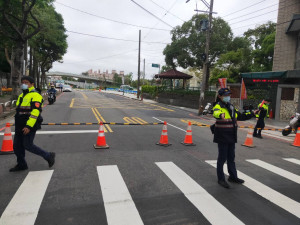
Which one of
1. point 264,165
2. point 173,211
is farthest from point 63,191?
point 264,165

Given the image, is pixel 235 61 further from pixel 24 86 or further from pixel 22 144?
pixel 22 144

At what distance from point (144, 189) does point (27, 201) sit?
1.98 metres

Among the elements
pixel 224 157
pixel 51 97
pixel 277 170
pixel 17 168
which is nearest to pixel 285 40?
pixel 277 170

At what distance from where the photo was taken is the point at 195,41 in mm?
31188

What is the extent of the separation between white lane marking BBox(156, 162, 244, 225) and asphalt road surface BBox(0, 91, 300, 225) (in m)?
0.01

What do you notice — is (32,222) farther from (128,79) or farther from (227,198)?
(128,79)

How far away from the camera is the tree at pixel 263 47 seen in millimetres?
29484

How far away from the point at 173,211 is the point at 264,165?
12.8ft

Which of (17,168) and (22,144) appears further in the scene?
(17,168)

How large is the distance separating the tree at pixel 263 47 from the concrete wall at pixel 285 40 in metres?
7.84

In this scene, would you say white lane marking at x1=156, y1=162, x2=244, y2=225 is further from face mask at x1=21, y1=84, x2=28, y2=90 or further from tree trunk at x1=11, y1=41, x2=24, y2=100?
tree trunk at x1=11, y1=41, x2=24, y2=100

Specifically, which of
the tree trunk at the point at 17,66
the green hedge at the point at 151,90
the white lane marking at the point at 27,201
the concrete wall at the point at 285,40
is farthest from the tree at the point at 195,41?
the white lane marking at the point at 27,201

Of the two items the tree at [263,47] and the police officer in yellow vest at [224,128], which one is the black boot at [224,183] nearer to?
the police officer in yellow vest at [224,128]

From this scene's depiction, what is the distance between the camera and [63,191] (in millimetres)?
4293
